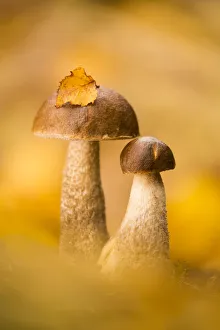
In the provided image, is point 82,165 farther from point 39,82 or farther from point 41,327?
point 39,82

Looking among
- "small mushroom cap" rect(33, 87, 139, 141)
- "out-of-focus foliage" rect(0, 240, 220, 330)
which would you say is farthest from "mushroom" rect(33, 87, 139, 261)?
"out-of-focus foliage" rect(0, 240, 220, 330)

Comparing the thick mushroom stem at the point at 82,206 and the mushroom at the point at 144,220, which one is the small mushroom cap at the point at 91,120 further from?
the thick mushroom stem at the point at 82,206

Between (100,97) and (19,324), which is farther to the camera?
(100,97)

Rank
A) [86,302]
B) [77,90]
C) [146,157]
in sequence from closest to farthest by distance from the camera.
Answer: [86,302] → [146,157] → [77,90]

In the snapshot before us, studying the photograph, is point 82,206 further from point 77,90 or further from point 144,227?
point 77,90

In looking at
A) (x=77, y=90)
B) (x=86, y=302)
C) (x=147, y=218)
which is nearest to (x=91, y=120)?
(x=77, y=90)

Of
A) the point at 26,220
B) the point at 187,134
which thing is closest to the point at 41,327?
the point at 26,220

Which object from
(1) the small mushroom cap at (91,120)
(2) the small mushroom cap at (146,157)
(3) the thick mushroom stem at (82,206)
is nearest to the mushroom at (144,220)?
(2) the small mushroom cap at (146,157)
